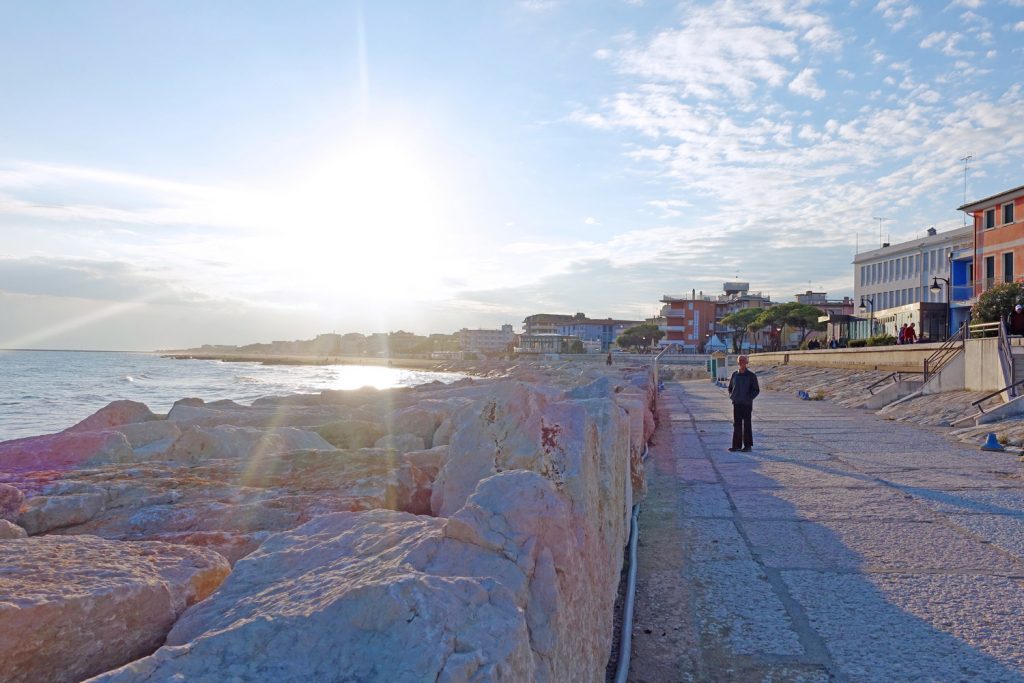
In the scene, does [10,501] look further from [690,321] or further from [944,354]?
[690,321]

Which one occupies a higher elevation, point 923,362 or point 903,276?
point 903,276

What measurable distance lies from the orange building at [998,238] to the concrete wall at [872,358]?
25.8 ft

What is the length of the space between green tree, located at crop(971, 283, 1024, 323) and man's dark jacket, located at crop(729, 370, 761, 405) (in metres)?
18.7

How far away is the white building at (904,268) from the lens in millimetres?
50906

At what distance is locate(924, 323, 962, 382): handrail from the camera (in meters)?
16.6

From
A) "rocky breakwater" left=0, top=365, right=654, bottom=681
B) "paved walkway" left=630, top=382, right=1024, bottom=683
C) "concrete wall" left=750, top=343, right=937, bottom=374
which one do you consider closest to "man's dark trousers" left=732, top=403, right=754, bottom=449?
"paved walkway" left=630, top=382, right=1024, bottom=683

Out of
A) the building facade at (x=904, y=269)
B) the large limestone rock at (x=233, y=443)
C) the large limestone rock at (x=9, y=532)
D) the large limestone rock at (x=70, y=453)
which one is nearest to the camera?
the large limestone rock at (x=9, y=532)

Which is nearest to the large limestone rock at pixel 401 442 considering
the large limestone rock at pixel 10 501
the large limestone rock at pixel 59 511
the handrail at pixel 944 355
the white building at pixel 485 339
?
the large limestone rock at pixel 59 511

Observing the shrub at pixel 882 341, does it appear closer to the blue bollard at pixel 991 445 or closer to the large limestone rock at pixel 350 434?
the blue bollard at pixel 991 445

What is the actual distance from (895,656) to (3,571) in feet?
12.2

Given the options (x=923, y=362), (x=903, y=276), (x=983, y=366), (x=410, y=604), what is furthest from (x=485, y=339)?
(x=410, y=604)

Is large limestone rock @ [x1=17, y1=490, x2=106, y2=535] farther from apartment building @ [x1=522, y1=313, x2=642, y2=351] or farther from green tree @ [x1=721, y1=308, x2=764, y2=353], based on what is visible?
apartment building @ [x1=522, y1=313, x2=642, y2=351]

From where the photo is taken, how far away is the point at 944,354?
1811 cm

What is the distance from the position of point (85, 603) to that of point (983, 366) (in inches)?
681
